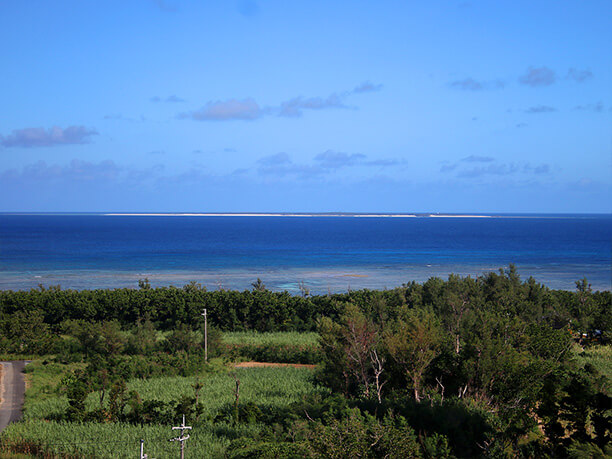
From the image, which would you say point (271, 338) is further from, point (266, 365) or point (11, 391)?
point (11, 391)

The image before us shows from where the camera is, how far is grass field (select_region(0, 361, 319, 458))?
20.1m

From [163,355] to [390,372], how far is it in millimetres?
17026

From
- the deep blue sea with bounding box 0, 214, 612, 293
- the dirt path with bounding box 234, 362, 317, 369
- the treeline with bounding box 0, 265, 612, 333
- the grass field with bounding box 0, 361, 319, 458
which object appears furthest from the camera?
the deep blue sea with bounding box 0, 214, 612, 293

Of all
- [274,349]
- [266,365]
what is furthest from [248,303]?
[266,365]

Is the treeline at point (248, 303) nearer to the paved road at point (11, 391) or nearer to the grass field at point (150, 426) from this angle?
the paved road at point (11, 391)

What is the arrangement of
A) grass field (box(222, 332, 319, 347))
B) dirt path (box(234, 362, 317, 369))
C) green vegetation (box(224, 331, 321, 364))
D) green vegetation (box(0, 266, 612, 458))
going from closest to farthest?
1. green vegetation (box(0, 266, 612, 458))
2. dirt path (box(234, 362, 317, 369))
3. green vegetation (box(224, 331, 321, 364))
4. grass field (box(222, 332, 319, 347))

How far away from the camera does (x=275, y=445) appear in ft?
57.0

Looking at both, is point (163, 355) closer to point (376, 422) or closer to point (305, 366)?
point (305, 366)

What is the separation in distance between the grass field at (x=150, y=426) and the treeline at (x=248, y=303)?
1304 cm

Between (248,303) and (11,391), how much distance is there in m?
22.6

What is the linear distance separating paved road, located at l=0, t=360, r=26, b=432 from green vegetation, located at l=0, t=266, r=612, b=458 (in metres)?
0.66

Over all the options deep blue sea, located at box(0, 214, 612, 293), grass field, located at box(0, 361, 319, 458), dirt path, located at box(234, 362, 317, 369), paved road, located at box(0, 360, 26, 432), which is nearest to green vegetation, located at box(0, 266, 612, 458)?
grass field, located at box(0, 361, 319, 458)

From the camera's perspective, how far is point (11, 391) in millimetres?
29172

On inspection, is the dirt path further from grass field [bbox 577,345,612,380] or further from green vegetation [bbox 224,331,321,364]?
grass field [bbox 577,345,612,380]
